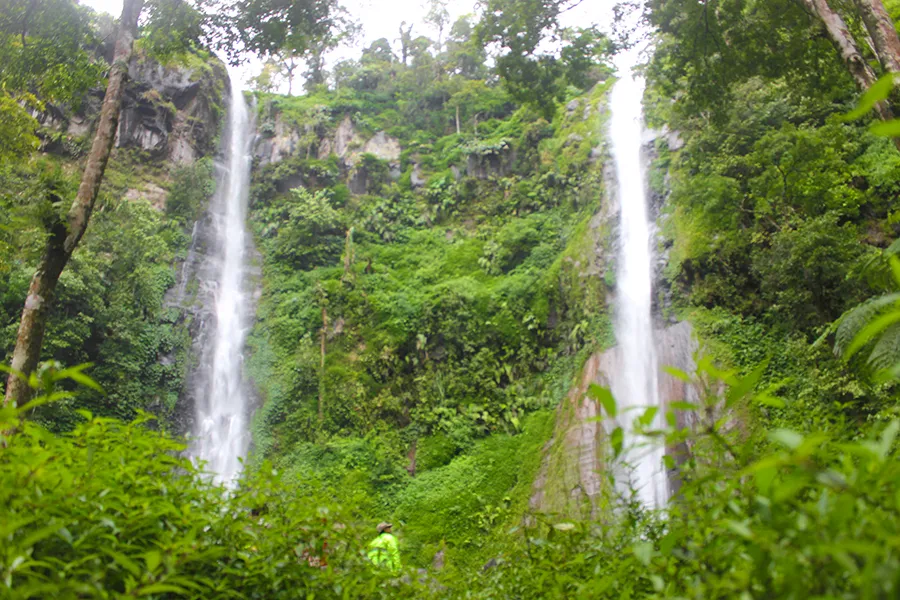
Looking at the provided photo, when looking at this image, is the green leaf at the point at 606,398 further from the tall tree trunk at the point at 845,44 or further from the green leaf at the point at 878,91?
the tall tree trunk at the point at 845,44

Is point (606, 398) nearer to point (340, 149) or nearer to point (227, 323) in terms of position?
point (227, 323)

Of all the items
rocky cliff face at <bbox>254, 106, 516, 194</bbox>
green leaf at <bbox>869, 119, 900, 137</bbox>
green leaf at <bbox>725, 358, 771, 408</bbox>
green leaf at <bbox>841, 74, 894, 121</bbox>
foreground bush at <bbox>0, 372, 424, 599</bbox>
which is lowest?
foreground bush at <bbox>0, 372, 424, 599</bbox>

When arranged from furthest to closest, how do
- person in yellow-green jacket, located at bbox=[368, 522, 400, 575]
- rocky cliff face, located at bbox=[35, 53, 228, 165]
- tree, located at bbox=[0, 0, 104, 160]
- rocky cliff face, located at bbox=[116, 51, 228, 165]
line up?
rocky cliff face, located at bbox=[116, 51, 228, 165], rocky cliff face, located at bbox=[35, 53, 228, 165], tree, located at bbox=[0, 0, 104, 160], person in yellow-green jacket, located at bbox=[368, 522, 400, 575]

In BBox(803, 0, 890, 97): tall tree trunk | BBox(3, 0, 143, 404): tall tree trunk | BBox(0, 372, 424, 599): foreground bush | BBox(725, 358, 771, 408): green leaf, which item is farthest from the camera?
BBox(803, 0, 890, 97): tall tree trunk

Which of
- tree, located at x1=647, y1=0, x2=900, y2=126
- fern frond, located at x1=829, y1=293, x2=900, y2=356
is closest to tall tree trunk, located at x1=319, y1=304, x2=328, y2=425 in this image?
tree, located at x1=647, y1=0, x2=900, y2=126

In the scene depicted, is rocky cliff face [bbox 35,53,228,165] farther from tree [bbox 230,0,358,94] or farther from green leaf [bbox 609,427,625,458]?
green leaf [bbox 609,427,625,458]

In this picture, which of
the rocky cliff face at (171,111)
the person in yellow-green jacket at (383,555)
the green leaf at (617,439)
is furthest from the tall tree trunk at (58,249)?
the rocky cliff face at (171,111)

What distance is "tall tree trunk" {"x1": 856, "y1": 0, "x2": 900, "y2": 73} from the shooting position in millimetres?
5258

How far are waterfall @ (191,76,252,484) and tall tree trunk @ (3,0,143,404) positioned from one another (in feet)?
22.4

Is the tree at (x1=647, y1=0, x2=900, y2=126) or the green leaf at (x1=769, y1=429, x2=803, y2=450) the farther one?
the tree at (x1=647, y1=0, x2=900, y2=126)

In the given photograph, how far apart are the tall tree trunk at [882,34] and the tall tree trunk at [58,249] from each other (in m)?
7.05

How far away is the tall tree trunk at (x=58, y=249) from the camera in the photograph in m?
4.81

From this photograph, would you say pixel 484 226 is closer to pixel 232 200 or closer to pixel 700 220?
pixel 700 220

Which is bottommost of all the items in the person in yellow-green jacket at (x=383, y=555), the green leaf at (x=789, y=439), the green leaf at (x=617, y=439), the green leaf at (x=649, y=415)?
the person in yellow-green jacket at (x=383, y=555)
